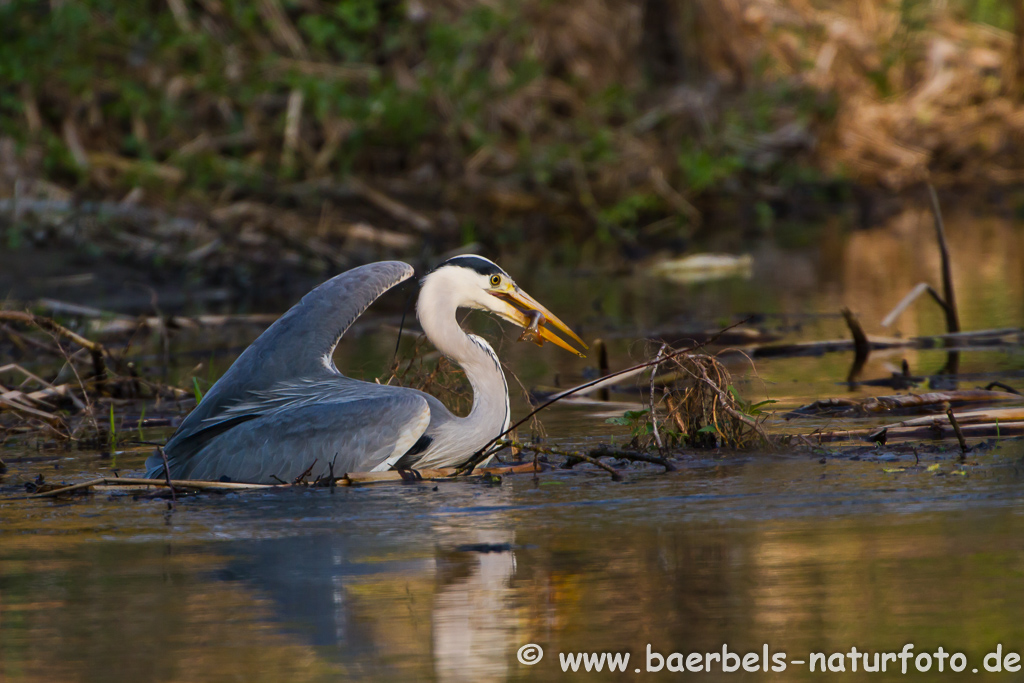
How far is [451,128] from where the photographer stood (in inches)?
730

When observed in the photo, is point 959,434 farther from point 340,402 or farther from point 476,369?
point 340,402

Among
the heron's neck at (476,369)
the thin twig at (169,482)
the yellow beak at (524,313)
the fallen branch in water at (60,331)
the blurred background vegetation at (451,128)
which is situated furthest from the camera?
the blurred background vegetation at (451,128)

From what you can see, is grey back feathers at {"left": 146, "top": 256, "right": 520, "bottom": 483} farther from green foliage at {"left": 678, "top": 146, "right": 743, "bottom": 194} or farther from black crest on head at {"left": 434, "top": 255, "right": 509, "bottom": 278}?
green foliage at {"left": 678, "top": 146, "right": 743, "bottom": 194}

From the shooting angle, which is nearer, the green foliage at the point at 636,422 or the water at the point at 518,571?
the water at the point at 518,571

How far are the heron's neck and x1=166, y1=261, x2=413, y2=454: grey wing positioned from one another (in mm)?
302

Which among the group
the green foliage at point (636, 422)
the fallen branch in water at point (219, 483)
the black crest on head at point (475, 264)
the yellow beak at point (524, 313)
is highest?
the black crest on head at point (475, 264)

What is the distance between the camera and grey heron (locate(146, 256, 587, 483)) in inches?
235

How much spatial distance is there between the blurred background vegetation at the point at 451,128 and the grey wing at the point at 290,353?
7208 millimetres

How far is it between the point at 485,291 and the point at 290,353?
968mm

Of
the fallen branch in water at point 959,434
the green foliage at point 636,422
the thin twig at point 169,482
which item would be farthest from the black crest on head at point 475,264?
the fallen branch in water at point 959,434

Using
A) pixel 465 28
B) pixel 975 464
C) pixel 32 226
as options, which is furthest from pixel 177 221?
pixel 975 464

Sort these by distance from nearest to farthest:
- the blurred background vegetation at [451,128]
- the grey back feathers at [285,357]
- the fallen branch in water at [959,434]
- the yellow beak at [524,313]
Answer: the fallen branch in water at [959,434], the grey back feathers at [285,357], the yellow beak at [524,313], the blurred background vegetation at [451,128]

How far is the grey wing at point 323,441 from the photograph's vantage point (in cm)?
593

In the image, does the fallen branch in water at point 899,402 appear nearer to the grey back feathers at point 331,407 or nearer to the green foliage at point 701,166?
the grey back feathers at point 331,407
